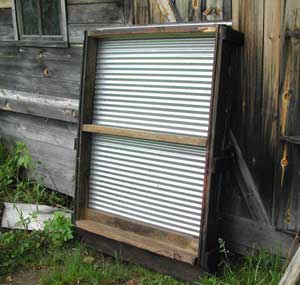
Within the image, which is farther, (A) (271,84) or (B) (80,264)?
(B) (80,264)

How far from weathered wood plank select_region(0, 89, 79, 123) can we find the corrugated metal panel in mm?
814

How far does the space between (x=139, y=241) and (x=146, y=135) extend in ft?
2.57

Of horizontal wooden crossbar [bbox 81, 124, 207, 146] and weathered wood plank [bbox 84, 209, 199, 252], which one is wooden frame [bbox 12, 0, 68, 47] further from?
weathered wood plank [bbox 84, 209, 199, 252]

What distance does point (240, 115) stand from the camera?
288 cm

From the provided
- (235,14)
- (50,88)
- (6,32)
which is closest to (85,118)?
(50,88)

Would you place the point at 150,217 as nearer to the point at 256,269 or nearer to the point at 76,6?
the point at 256,269

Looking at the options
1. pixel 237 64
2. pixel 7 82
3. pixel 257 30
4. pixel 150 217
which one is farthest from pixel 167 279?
pixel 7 82

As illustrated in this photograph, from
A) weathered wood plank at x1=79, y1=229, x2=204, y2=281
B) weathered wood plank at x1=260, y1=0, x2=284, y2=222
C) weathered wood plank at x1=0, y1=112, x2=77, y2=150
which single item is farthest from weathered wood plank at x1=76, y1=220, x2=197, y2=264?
weathered wood plank at x1=0, y1=112, x2=77, y2=150

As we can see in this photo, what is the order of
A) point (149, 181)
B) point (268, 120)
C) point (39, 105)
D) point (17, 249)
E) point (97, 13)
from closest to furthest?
point (268, 120) < point (149, 181) < point (17, 249) < point (97, 13) < point (39, 105)

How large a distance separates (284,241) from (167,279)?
86 centimetres

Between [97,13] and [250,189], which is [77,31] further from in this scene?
[250,189]

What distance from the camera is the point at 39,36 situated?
4.37 m

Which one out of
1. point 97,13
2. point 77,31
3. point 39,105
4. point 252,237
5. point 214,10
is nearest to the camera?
point 214,10

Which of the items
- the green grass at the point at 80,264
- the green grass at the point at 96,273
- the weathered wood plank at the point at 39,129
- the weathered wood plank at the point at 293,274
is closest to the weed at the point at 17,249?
the green grass at the point at 80,264
